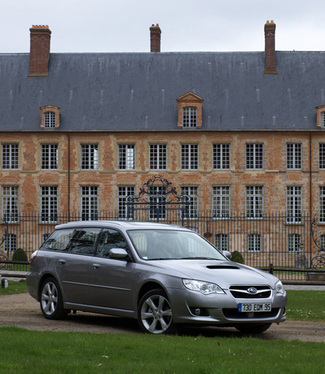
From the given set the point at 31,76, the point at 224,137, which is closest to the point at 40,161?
the point at 31,76

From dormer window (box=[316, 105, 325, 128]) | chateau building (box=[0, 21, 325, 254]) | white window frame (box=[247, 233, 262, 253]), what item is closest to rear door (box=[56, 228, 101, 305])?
white window frame (box=[247, 233, 262, 253])

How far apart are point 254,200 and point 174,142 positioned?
5478 millimetres

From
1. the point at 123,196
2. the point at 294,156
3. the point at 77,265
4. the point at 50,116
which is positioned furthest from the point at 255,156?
the point at 77,265

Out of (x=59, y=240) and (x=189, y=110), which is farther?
(x=189, y=110)

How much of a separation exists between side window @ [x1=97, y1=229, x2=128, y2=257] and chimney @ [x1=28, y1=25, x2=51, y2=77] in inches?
1433

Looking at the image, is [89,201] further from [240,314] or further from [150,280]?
[240,314]

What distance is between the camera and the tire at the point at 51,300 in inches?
491

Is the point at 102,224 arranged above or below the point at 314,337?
above

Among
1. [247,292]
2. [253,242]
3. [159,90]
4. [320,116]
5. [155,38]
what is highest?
[155,38]

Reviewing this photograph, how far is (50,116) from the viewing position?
149 feet

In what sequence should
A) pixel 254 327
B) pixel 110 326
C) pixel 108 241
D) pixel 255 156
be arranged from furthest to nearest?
pixel 255 156
pixel 108 241
pixel 110 326
pixel 254 327

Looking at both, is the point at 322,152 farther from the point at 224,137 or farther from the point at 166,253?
the point at 166,253

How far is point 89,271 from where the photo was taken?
1190 centimetres

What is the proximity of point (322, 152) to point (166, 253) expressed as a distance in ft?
112
